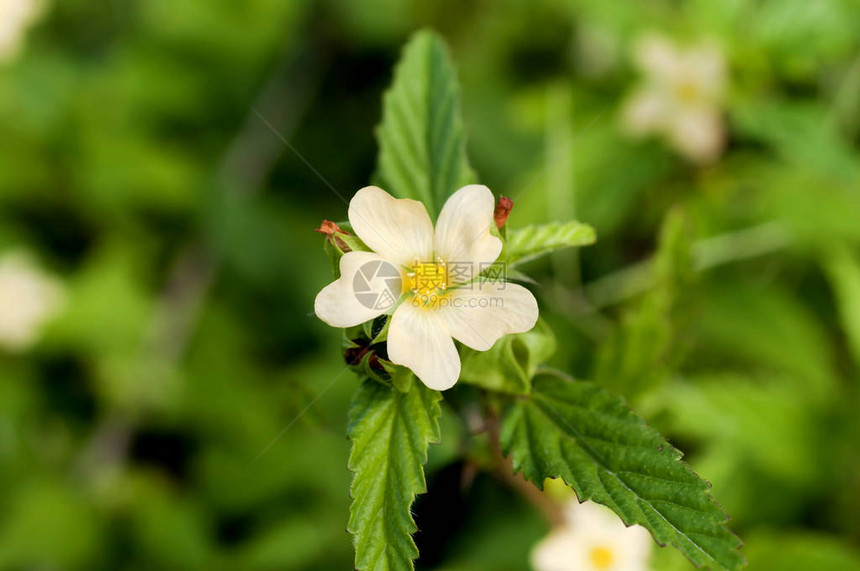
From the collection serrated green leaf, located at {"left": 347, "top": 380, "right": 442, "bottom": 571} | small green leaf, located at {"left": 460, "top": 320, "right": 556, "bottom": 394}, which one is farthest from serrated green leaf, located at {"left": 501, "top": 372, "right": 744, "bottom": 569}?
serrated green leaf, located at {"left": 347, "top": 380, "right": 442, "bottom": 571}

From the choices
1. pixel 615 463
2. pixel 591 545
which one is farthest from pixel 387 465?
pixel 591 545

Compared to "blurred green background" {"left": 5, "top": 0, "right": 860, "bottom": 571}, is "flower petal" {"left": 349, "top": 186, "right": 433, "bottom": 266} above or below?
below

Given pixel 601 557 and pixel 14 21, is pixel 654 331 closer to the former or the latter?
pixel 601 557

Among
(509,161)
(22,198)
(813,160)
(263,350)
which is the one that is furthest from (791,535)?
(22,198)

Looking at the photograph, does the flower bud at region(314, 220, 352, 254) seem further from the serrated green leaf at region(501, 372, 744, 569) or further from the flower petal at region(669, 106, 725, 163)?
the flower petal at region(669, 106, 725, 163)

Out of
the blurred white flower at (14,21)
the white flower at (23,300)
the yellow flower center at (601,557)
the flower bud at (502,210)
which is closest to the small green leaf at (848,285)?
the yellow flower center at (601,557)

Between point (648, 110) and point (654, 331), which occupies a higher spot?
point (648, 110)

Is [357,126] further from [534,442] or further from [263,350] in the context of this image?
[534,442]
